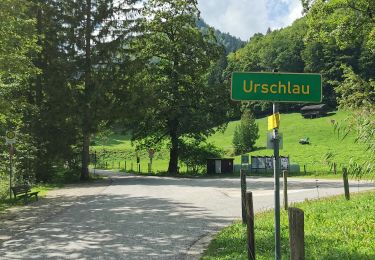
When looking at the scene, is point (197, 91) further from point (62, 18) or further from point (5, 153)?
point (5, 153)

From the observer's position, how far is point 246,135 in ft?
229

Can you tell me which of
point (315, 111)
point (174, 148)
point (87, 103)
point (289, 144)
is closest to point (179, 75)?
point (174, 148)

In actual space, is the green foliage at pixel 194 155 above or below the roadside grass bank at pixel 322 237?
above

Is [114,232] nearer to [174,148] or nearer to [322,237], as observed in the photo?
[322,237]

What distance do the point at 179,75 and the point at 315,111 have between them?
62489 mm

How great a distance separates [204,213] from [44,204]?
6457mm

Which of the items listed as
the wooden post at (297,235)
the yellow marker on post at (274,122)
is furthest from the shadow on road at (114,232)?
the wooden post at (297,235)

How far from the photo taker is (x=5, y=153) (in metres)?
23.7

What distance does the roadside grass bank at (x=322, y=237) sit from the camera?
22.4ft

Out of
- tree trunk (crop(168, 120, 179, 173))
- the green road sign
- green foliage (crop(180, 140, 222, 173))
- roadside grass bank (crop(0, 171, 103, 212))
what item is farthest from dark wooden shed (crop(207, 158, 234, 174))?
the green road sign

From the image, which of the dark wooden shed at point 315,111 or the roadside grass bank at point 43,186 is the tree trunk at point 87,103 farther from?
the dark wooden shed at point 315,111

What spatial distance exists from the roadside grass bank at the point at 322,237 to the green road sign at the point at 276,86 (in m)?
2.88

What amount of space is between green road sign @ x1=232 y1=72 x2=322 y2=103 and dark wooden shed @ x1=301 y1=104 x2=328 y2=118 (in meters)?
89.7

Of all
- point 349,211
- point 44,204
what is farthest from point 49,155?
point 349,211
